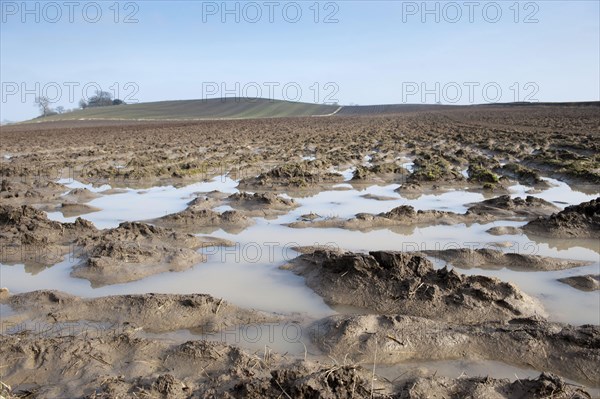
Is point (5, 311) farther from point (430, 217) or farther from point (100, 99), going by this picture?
point (100, 99)

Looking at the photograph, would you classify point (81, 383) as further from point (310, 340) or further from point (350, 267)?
→ point (350, 267)

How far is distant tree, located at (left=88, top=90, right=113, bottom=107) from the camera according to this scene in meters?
115

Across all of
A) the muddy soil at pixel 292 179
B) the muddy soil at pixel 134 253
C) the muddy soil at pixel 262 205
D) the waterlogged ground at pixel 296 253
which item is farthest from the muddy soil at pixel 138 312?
the muddy soil at pixel 292 179

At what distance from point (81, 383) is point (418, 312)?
9.66ft

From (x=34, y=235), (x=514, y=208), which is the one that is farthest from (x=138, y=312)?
(x=514, y=208)

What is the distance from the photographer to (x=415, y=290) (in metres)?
5.10

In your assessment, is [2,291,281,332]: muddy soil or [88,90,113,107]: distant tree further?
[88,90,113,107]: distant tree

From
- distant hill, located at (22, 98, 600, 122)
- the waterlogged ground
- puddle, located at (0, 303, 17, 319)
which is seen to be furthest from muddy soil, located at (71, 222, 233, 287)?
distant hill, located at (22, 98, 600, 122)

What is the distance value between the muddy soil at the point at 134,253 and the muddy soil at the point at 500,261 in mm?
3134

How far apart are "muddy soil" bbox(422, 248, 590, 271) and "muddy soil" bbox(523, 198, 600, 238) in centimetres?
124

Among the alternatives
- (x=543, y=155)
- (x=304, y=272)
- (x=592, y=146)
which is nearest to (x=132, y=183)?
(x=304, y=272)

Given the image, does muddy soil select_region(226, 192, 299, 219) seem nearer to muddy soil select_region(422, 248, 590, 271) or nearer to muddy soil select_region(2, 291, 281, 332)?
muddy soil select_region(422, 248, 590, 271)

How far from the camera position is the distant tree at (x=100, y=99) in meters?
115

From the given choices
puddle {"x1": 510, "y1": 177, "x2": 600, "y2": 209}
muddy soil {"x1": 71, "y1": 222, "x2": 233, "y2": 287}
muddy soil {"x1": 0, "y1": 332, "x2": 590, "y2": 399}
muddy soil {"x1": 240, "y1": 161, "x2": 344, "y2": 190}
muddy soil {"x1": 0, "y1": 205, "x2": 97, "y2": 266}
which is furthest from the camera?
muddy soil {"x1": 240, "y1": 161, "x2": 344, "y2": 190}
